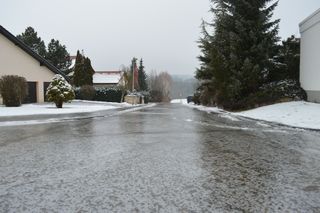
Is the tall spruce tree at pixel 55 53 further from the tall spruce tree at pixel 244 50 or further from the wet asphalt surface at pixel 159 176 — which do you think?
the wet asphalt surface at pixel 159 176

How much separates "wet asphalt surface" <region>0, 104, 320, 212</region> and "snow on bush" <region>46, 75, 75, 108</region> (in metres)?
21.5

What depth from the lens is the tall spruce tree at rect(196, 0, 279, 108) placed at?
97.0 ft

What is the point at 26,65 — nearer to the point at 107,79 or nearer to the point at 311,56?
the point at 311,56

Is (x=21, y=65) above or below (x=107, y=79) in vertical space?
below

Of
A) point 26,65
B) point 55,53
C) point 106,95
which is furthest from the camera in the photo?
point 55,53

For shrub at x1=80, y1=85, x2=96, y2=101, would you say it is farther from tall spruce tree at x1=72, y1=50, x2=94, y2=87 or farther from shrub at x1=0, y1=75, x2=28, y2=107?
shrub at x1=0, y1=75, x2=28, y2=107

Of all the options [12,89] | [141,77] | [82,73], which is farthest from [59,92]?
[141,77]

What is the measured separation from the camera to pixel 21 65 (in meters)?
37.5

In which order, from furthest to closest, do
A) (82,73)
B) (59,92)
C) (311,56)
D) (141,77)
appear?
(141,77) → (82,73) → (59,92) → (311,56)

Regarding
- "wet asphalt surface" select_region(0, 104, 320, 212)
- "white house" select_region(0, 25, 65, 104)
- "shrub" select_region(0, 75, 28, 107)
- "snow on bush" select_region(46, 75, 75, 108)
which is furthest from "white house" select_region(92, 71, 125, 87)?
"wet asphalt surface" select_region(0, 104, 320, 212)

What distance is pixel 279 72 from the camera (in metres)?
30.7

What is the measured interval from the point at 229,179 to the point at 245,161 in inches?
73.5

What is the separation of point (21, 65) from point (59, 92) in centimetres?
794

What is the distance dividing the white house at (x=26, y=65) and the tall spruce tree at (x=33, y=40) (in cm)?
2389
